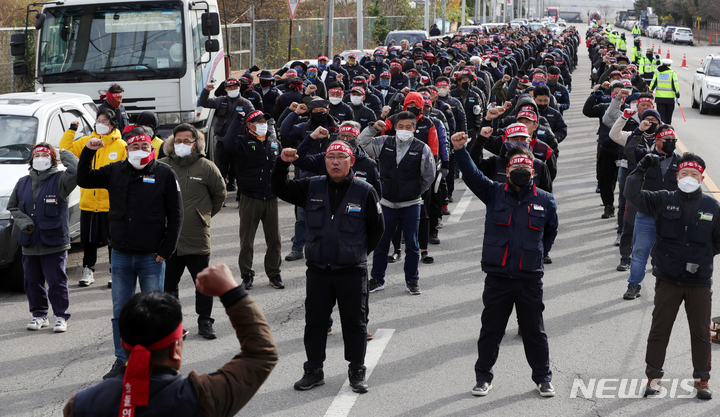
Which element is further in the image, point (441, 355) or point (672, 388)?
point (441, 355)

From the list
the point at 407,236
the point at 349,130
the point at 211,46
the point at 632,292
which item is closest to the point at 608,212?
the point at 632,292

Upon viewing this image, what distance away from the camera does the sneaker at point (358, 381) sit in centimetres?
615

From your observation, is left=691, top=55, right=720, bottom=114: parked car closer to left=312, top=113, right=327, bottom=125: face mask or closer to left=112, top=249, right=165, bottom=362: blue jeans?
left=312, top=113, right=327, bottom=125: face mask

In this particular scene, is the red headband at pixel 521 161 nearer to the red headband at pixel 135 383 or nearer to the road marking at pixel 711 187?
the red headband at pixel 135 383

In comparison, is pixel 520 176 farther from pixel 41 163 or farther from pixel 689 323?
pixel 41 163

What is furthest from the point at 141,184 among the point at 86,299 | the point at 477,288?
the point at 477,288

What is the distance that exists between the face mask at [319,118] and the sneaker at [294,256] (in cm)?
171

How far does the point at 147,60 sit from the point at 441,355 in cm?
887

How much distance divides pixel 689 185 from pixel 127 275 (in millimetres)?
4392

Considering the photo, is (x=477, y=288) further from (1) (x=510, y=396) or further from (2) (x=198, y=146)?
(2) (x=198, y=146)

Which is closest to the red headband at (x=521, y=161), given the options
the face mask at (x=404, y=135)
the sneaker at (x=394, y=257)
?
the face mask at (x=404, y=135)

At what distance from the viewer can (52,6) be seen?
44.5 feet

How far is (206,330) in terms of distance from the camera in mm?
7367

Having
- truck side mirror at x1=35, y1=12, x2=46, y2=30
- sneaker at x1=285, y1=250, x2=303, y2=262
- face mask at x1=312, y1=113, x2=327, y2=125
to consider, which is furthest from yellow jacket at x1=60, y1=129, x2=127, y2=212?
truck side mirror at x1=35, y1=12, x2=46, y2=30
